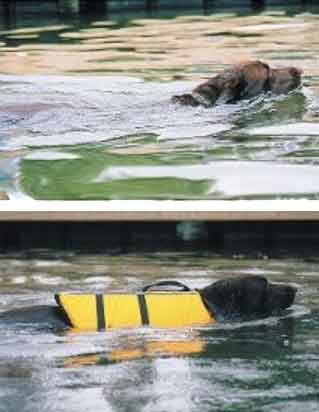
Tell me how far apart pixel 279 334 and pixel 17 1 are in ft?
68.5

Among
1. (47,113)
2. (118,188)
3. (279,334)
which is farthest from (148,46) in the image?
(279,334)

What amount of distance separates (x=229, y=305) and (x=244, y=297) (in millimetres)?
93

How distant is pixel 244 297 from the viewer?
677 cm

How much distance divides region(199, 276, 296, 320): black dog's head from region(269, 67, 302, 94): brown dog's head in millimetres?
7928

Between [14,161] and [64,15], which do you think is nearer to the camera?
[14,161]

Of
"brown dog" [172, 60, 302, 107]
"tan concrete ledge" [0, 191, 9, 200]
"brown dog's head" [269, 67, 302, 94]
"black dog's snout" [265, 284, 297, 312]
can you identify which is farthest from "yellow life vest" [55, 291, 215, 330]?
"brown dog's head" [269, 67, 302, 94]

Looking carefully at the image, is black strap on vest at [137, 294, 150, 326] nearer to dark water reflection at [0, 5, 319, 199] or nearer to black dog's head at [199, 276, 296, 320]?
black dog's head at [199, 276, 296, 320]

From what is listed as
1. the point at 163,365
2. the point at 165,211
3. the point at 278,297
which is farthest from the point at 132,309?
the point at 165,211

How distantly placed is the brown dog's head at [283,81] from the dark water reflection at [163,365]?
7.22m

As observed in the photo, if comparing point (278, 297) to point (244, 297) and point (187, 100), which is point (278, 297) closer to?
point (244, 297)

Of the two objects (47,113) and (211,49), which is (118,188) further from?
(211,49)

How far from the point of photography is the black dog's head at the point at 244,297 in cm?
673

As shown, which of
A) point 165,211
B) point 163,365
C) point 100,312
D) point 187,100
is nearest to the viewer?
point 163,365

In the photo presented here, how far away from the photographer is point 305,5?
25125mm
